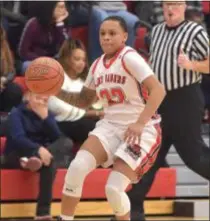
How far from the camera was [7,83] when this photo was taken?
773cm

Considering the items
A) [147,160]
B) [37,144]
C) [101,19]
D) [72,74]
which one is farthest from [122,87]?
[101,19]

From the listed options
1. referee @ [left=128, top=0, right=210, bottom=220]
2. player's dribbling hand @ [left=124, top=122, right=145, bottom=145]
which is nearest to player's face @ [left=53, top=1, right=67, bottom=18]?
referee @ [left=128, top=0, right=210, bottom=220]

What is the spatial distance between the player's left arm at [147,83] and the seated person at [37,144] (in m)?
1.59

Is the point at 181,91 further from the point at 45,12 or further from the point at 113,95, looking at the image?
the point at 45,12

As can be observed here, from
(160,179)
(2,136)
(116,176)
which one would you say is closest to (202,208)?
(160,179)

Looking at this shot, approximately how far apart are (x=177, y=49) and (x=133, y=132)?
1.68 meters

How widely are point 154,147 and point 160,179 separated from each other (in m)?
2.16

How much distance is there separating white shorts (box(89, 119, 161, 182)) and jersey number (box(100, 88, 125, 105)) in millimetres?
149

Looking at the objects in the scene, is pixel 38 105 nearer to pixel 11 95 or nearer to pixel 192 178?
pixel 11 95

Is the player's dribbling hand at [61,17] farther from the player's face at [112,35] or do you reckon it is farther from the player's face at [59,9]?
the player's face at [112,35]

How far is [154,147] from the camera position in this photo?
225 inches

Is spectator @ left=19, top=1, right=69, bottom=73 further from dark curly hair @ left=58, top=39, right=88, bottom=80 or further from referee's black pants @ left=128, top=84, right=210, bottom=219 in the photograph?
referee's black pants @ left=128, top=84, right=210, bottom=219

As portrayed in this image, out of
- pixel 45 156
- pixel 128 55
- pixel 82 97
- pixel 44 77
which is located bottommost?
pixel 45 156

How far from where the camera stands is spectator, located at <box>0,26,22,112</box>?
772cm
